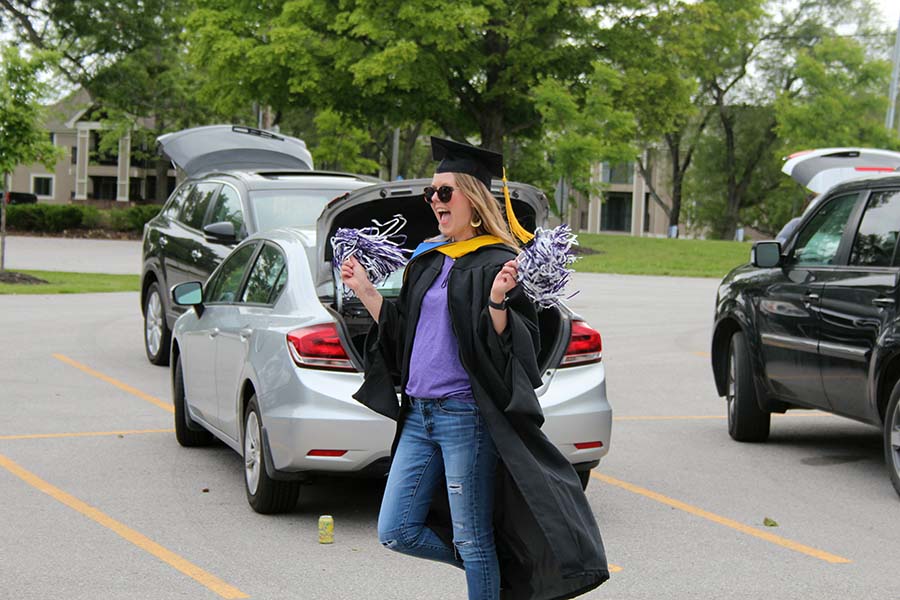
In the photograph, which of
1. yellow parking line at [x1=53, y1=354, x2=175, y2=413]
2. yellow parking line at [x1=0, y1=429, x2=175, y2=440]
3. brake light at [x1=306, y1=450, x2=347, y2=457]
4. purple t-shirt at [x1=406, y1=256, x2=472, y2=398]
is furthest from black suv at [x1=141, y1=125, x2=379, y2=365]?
purple t-shirt at [x1=406, y1=256, x2=472, y2=398]

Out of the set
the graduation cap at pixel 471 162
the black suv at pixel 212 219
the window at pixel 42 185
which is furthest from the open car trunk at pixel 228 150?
the window at pixel 42 185

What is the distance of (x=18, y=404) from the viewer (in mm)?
10914

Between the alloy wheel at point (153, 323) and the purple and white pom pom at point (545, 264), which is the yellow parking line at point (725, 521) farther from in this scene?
the alloy wheel at point (153, 323)

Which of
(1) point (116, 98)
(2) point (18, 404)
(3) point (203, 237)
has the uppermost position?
(1) point (116, 98)

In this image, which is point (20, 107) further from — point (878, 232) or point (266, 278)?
point (878, 232)

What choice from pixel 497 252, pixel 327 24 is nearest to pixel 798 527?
pixel 497 252

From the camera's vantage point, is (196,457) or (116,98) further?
(116,98)

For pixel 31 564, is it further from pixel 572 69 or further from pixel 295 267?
pixel 572 69

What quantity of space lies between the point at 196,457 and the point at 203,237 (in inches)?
174

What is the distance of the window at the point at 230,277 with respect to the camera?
8.51m

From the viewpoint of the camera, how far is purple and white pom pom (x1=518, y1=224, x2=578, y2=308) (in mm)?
3930

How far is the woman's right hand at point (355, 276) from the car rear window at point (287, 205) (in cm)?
758

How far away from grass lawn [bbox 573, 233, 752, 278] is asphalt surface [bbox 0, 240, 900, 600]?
22.7 metres

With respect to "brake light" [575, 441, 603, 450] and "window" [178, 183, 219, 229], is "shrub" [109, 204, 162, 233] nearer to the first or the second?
"window" [178, 183, 219, 229]
